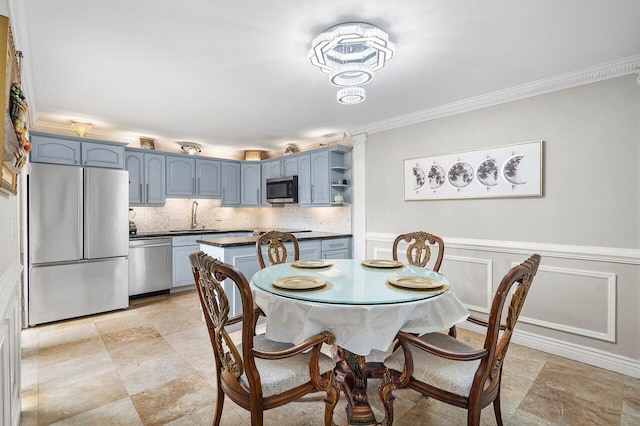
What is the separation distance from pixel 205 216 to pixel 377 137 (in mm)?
3396

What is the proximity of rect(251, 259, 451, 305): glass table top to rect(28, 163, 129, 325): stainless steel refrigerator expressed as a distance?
2.64m

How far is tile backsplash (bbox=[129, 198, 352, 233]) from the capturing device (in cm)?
489

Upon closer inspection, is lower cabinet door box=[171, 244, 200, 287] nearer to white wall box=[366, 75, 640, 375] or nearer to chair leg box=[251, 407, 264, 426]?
white wall box=[366, 75, 640, 375]

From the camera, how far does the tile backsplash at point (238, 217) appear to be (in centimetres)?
489

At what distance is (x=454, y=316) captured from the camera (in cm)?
168

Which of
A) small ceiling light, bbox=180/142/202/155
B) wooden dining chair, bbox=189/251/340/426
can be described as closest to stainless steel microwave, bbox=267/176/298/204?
small ceiling light, bbox=180/142/202/155

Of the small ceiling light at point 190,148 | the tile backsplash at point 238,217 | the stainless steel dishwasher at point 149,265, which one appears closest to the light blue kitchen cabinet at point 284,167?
the tile backsplash at point 238,217

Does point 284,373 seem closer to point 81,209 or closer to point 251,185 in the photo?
point 81,209

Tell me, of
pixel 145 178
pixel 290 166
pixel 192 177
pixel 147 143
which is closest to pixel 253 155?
pixel 290 166

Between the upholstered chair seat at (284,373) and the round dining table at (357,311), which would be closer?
the upholstered chair seat at (284,373)

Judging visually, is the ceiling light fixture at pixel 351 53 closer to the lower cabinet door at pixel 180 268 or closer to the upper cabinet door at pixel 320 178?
the upper cabinet door at pixel 320 178

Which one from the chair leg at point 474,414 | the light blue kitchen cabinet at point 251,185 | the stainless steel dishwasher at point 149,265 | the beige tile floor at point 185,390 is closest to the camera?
the chair leg at point 474,414

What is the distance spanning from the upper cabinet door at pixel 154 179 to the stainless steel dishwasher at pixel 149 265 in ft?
2.19

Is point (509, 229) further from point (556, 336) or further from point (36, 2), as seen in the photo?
point (36, 2)
